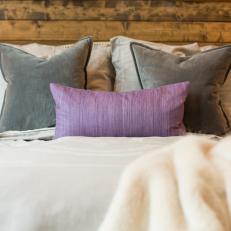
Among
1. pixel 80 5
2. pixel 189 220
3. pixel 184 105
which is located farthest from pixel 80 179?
pixel 80 5

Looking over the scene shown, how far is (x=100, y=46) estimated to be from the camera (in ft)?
7.25

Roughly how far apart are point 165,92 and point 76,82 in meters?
0.46

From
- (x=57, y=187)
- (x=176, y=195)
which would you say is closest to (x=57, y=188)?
(x=57, y=187)

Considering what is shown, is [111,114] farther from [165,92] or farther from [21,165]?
[21,165]

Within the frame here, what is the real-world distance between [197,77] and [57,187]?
1.10m

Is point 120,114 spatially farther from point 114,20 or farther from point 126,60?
point 114,20

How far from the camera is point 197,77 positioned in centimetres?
187

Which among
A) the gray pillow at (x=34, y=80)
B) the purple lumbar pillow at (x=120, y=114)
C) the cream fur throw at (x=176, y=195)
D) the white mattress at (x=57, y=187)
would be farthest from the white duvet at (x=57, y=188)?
the gray pillow at (x=34, y=80)

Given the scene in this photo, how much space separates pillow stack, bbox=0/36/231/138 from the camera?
1.63 m

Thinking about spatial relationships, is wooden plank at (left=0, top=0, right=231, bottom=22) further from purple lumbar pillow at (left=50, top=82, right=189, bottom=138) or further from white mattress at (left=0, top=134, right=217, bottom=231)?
white mattress at (left=0, top=134, right=217, bottom=231)

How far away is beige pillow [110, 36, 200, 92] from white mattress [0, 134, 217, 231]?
86 cm

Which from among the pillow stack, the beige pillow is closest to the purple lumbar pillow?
the pillow stack

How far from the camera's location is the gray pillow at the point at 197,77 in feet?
6.04

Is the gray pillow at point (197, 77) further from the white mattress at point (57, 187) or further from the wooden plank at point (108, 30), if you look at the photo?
the white mattress at point (57, 187)
